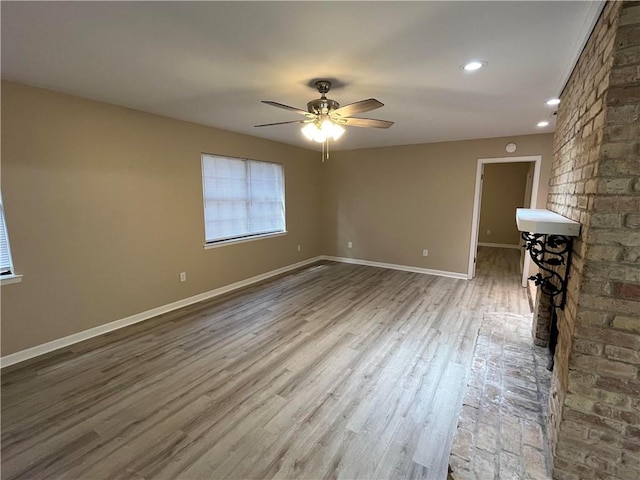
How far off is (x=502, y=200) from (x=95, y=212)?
8.65m

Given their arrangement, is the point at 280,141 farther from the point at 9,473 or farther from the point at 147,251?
the point at 9,473

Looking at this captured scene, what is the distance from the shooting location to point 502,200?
304 inches

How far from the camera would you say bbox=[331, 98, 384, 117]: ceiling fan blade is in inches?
81.8

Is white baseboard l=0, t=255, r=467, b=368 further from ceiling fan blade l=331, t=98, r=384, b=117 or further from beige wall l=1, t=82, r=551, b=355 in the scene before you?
ceiling fan blade l=331, t=98, r=384, b=117

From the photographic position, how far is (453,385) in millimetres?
2314

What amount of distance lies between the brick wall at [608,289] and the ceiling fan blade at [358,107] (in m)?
1.17

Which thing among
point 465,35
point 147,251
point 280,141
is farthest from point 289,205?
point 465,35

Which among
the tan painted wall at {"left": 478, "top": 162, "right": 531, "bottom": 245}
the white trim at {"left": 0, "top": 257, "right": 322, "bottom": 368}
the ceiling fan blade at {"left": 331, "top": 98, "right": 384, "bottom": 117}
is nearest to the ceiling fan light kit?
the ceiling fan blade at {"left": 331, "top": 98, "right": 384, "bottom": 117}

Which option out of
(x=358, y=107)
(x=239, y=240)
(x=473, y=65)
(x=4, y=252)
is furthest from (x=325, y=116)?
(x=4, y=252)

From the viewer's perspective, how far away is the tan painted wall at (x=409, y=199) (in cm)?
495

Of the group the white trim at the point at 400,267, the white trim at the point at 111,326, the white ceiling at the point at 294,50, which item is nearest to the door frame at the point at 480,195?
the white trim at the point at 400,267

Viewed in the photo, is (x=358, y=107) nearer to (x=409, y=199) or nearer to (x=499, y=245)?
(x=409, y=199)

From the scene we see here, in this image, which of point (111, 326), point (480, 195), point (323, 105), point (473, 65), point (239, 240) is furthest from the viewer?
point (480, 195)

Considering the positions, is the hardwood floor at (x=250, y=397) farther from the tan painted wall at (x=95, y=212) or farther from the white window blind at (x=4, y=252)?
the white window blind at (x=4, y=252)
